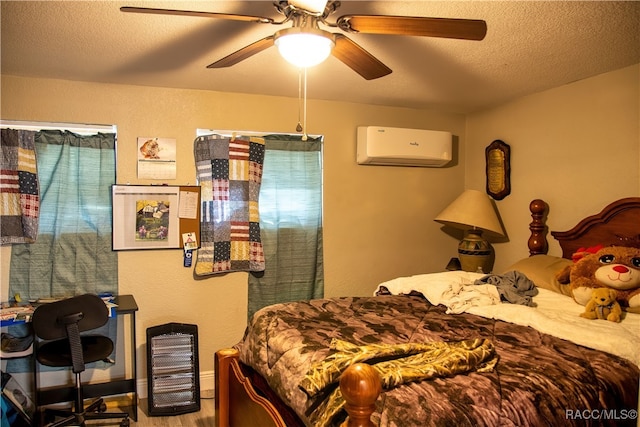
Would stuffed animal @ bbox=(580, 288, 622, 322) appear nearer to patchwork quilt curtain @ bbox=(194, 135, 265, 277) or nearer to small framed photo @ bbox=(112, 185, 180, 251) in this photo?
patchwork quilt curtain @ bbox=(194, 135, 265, 277)

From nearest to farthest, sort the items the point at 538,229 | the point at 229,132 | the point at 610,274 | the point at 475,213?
the point at 610,274 < the point at 538,229 < the point at 229,132 < the point at 475,213

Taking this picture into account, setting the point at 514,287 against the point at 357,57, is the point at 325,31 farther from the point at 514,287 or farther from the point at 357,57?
the point at 514,287

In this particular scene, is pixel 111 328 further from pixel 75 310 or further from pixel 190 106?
pixel 190 106

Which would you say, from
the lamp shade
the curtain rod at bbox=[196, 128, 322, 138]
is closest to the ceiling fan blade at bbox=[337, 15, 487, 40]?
the curtain rod at bbox=[196, 128, 322, 138]

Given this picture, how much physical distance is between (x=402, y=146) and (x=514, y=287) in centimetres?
154

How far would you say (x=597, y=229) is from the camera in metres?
3.01

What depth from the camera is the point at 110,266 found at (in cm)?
326

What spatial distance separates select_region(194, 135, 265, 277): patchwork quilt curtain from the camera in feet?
11.3

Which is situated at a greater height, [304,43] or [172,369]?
[304,43]

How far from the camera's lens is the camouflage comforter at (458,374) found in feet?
4.88

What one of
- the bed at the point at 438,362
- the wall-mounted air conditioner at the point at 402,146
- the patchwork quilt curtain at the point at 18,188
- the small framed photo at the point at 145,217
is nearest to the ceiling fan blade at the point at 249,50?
the bed at the point at 438,362

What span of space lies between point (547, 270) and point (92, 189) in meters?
3.10

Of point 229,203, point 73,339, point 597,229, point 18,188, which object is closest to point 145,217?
point 229,203

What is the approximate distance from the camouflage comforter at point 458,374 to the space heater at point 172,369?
2.68 feet
